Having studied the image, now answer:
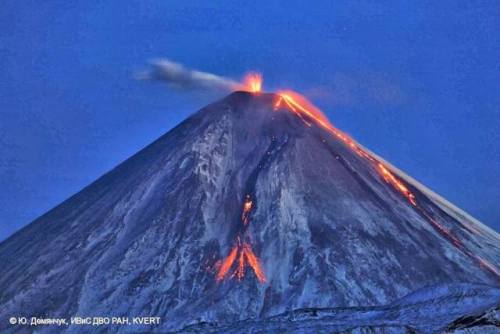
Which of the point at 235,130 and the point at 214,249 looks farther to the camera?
the point at 235,130

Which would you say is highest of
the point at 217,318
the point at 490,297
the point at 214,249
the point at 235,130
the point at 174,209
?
the point at 235,130

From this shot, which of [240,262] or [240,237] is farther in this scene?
[240,237]

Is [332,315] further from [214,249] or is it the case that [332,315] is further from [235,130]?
[235,130]

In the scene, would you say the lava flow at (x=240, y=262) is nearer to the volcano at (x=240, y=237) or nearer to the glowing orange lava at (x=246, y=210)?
the volcano at (x=240, y=237)

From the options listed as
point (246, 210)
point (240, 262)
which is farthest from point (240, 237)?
point (246, 210)

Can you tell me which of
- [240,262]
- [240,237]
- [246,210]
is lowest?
[240,262]

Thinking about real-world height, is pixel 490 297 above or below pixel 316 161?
below

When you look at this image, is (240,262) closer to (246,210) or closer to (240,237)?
(240,237)

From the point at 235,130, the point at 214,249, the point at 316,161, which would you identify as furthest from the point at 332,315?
the point at 235,130
